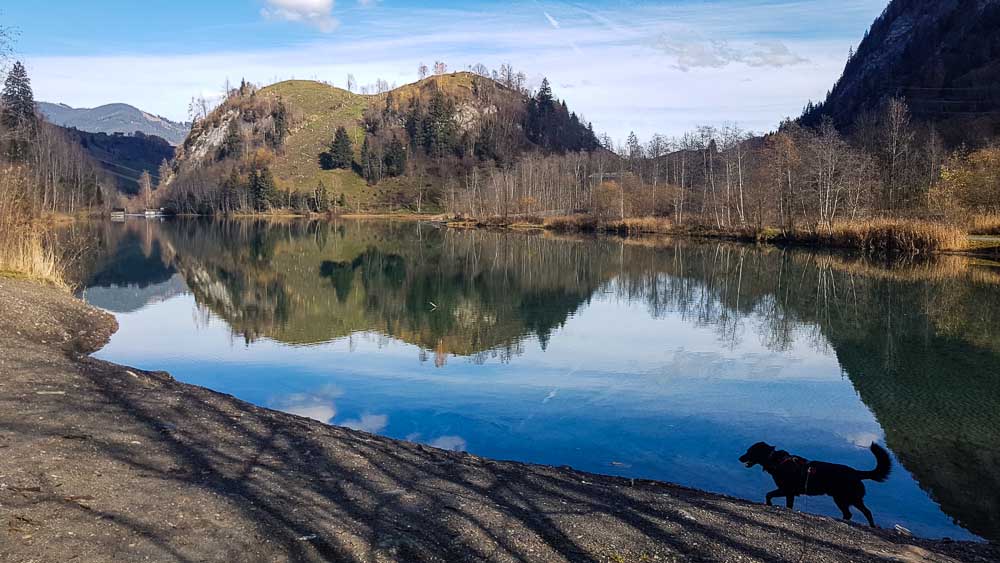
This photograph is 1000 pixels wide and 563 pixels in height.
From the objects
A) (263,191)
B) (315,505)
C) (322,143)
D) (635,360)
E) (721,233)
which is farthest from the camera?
(322,143)

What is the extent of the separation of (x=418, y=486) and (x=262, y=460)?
200cm

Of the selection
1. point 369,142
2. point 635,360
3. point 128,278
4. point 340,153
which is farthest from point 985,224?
point 369,142

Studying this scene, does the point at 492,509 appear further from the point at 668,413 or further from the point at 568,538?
the point at 668,413

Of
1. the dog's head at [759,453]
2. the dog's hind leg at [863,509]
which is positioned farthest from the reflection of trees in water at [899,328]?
the dog's head at [759,453]

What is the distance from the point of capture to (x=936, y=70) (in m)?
130

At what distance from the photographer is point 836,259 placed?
141 feet

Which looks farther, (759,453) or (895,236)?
(895,236)

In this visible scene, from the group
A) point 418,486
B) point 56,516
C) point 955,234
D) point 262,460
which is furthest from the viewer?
point 955,234

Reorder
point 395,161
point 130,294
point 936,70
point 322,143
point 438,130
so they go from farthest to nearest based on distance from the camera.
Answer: point 322,143
point 438,130
point 395,161
point 936,70
point 130,294

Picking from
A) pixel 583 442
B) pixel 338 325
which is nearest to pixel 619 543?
pixel 583 442

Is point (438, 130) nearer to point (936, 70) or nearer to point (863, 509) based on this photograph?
point (936, 70)

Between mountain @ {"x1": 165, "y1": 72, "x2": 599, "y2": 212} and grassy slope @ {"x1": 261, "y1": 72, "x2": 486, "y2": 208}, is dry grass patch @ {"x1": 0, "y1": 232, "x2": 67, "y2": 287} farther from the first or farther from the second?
grassy slope @ {"x1": 261, "y1": 72, "x2": 486, "y2": 208}

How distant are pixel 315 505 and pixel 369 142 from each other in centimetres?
15874

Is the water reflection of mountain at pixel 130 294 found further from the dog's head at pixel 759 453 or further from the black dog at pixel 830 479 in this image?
the black dog at pixel 830 479
